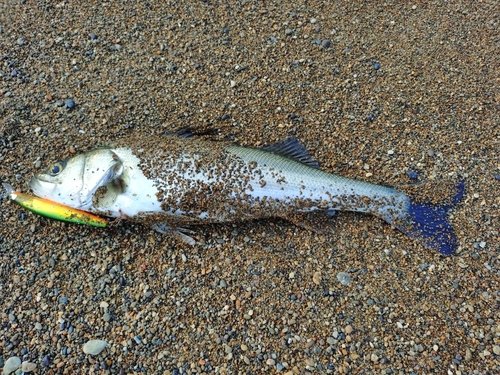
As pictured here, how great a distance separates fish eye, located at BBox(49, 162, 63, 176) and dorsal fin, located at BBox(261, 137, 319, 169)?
A: 1.84 metres

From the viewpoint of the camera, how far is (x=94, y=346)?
119 inches

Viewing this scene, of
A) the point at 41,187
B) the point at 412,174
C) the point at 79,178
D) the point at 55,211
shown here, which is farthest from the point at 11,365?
the point at 412,174

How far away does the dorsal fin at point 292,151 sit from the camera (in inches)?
141

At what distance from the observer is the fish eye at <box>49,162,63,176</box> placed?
335cm

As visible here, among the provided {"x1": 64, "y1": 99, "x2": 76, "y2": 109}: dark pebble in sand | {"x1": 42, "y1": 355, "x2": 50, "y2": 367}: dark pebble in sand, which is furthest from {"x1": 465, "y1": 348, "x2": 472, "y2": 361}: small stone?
{"x1": 64, "y1": 99, "x2": 76, "y2": 109}: dark pebble in sand

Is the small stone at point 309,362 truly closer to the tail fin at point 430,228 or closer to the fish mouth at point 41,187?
the tail fin at point 430,228

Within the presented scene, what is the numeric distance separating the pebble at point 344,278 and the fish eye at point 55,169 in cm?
266

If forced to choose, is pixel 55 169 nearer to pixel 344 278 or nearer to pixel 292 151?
pixel 292 151

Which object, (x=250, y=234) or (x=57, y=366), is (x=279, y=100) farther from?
(x=57, y=366)

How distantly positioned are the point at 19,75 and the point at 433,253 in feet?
14.9

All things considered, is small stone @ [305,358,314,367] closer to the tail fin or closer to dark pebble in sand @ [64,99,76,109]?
the tail fin

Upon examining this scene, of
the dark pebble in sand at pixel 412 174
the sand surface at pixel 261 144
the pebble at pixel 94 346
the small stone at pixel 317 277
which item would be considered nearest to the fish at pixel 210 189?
the sand surface at pixel 261 144

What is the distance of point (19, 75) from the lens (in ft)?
13.1

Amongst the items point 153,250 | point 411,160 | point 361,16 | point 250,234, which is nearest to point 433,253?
point 411,160
